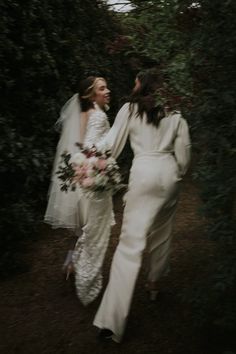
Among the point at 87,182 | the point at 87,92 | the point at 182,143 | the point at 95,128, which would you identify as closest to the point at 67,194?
the point at 95,128

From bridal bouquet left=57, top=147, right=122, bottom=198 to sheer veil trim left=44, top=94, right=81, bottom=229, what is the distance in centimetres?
100

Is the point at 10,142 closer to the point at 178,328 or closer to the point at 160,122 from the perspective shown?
the point at 160,122

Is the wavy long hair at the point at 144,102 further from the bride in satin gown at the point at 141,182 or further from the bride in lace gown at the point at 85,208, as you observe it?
the bride in lace gown at the point at 85,208

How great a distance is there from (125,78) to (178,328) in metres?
6.17

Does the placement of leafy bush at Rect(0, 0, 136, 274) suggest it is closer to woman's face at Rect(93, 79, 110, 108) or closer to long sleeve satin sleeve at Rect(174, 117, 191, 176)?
woman's face at Rect(93, 79, 110, 108)

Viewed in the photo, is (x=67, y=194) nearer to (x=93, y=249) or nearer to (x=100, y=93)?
(x=93, y=249)

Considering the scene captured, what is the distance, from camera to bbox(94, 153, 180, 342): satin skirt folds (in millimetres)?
3908

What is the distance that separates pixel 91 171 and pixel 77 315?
1495mm

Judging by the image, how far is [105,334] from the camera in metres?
4.11

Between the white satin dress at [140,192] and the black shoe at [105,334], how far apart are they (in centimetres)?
9

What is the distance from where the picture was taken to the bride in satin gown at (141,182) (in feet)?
12.9

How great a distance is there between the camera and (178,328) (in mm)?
4266

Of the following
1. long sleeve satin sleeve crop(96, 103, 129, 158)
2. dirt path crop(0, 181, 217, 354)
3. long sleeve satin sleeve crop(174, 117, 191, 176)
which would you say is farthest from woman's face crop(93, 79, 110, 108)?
dirt path crop(0, 181, 217, 354)

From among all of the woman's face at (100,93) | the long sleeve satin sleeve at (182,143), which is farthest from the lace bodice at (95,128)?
the long sleeve satin sleeve at (182,143)
